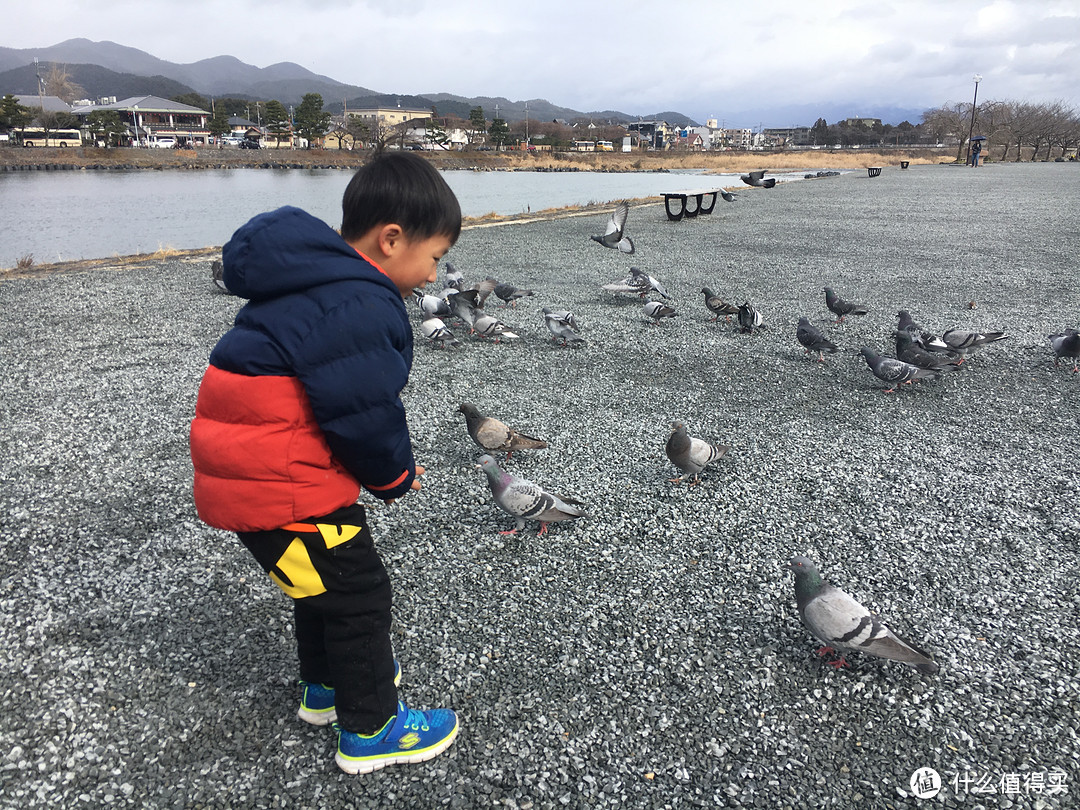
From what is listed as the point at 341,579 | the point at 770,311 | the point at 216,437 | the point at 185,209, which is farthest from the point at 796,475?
the point at 185,209

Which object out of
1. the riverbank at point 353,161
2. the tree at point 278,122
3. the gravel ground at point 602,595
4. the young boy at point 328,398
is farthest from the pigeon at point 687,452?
the tree at point 278,122

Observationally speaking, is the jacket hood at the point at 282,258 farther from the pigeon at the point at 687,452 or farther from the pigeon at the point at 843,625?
the pigeon at the point at 687,452

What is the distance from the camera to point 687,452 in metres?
4.31

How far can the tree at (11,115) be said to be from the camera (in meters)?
59.7

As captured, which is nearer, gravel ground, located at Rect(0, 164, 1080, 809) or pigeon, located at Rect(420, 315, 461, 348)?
gravel ground, located at Rect(0, 164, 1080, 809)

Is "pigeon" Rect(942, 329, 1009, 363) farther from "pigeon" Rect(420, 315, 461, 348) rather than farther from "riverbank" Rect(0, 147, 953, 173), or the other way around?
"riverbank" Rect(0, 147, 953, 173)

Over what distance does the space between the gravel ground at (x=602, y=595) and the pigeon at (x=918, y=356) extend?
0.69 feet

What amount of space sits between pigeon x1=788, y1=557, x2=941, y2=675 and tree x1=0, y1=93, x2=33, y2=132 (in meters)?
81.8

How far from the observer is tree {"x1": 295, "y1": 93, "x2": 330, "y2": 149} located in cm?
7212

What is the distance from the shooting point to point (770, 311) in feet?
30.6

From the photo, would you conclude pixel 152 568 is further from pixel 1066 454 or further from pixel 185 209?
pixel 185 209

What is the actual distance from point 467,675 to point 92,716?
1465mm

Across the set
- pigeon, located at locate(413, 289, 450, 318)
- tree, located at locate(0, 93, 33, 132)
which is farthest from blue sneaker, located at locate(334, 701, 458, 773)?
tree, located at locate(0, 93, 33, 132)

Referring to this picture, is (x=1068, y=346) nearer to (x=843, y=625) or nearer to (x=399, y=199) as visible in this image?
(x=843, y=625)
